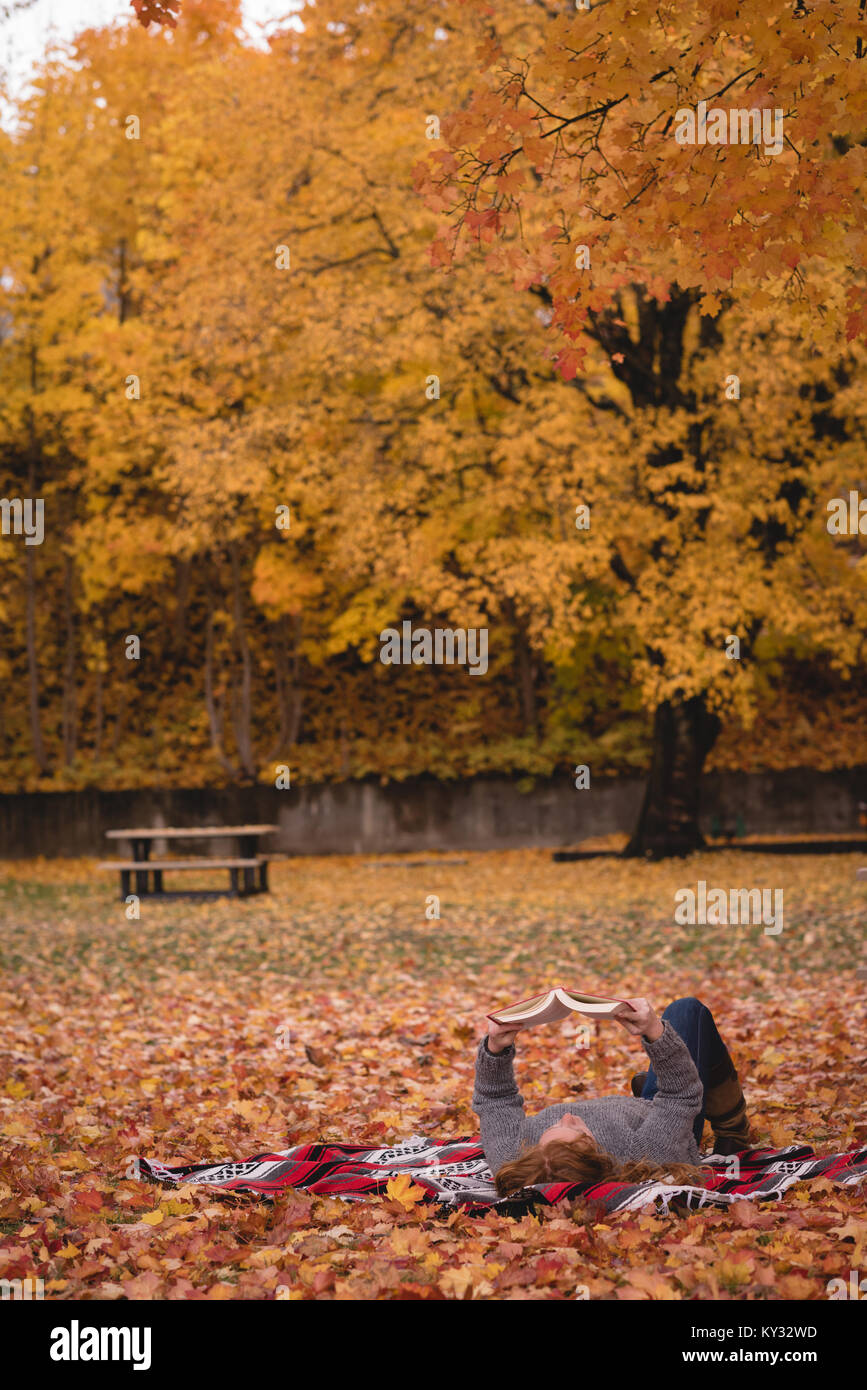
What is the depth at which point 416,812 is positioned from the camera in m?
22.5

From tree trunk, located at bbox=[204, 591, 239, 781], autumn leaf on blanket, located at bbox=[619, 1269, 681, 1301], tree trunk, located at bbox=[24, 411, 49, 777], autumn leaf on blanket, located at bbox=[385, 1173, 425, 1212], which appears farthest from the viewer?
tree trunk, located at bbox=[204, 591, 239, 781]

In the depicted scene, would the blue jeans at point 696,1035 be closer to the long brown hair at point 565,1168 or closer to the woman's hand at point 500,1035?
the long brown hair at point 565,1168

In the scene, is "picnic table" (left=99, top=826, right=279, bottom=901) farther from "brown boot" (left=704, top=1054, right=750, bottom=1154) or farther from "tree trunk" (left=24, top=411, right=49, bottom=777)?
"brown boot" (left=704, top=1054, right=750, bottom=1154)

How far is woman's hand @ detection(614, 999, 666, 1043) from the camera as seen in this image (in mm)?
4316

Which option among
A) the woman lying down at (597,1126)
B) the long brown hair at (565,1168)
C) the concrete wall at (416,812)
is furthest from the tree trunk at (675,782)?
the long brown hair at (565,1168)

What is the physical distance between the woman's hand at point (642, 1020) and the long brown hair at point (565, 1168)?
42 centimetres

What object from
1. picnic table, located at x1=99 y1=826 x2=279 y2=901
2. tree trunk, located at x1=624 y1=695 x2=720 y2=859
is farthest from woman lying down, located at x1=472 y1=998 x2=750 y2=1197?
tree trunk, located at x1=624 y1=695 x2=720 y2=859

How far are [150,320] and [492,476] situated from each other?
253 inches

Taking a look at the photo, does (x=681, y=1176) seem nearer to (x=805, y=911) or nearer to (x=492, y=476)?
(x=805, y=911)

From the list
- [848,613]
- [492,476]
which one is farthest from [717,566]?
[492,476]

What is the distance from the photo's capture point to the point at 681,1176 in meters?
4.60

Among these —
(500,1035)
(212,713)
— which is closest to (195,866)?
(212,713)

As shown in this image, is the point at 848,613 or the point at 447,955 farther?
the point at 848,613

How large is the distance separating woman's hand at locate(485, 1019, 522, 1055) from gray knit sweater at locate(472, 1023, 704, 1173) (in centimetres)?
3
